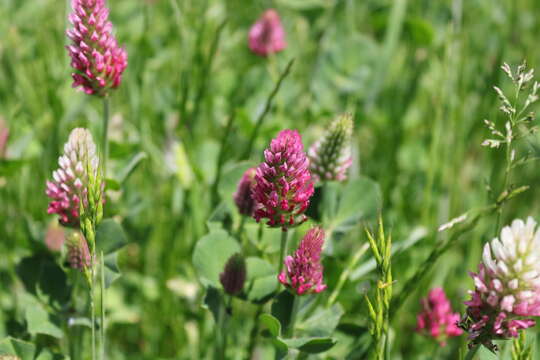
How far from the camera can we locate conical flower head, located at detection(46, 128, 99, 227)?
3.89ft

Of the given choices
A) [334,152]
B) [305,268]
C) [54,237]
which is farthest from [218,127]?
[305,268]

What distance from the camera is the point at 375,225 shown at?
1.80 meters

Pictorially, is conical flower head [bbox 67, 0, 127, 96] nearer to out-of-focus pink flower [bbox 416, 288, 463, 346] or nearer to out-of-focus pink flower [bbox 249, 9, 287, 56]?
out-of-focus pink flower [bbox 416, 288, 463, 346]

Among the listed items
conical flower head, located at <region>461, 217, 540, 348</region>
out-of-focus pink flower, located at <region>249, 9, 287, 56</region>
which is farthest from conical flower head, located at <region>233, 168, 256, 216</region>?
out-of-focus pink flower, located at <region>249, 9, 287, 56</region>

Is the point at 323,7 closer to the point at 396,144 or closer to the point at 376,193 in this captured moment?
the point at 396,144

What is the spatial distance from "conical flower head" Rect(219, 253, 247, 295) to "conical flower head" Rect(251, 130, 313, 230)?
0.20 m

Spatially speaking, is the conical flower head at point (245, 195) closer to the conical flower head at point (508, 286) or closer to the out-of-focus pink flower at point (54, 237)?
the out-of-focus pink flower at point (54, 237)

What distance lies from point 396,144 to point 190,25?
2.90 feet

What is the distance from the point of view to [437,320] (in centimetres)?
155

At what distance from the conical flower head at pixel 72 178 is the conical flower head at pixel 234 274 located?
31 cm

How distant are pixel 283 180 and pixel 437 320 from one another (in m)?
0.68

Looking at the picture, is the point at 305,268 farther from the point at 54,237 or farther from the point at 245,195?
the point at 54,237

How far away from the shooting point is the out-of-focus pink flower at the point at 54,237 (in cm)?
160

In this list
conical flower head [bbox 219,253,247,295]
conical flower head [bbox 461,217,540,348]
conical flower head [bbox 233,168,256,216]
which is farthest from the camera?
conical flower head [bbox 233,168,256,216]
